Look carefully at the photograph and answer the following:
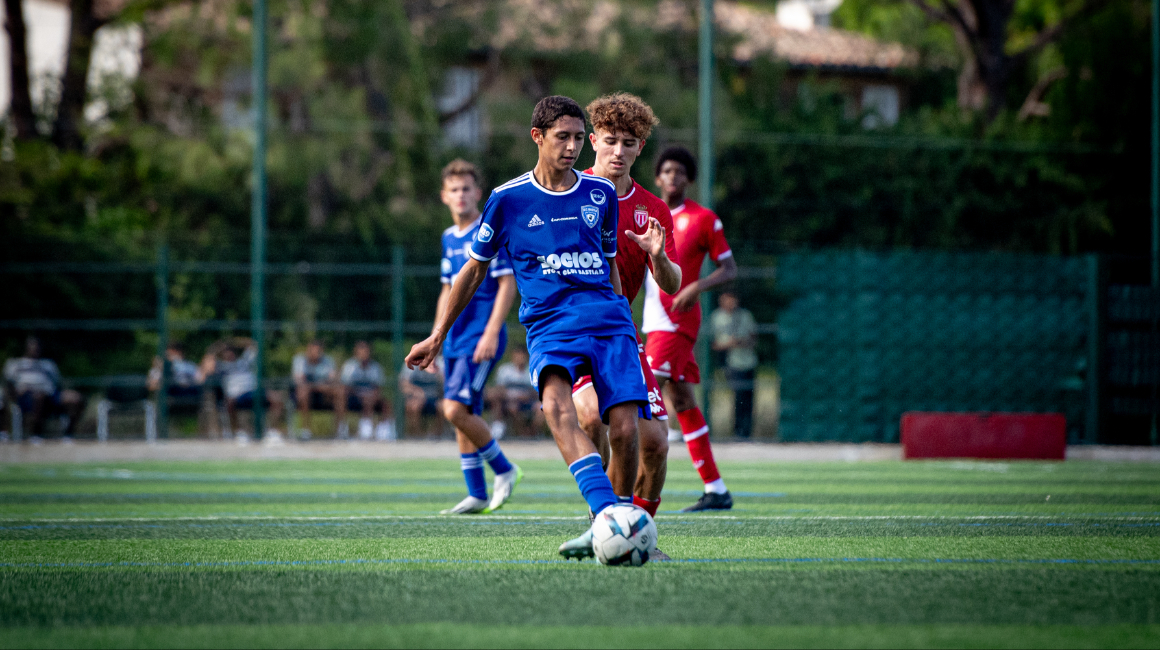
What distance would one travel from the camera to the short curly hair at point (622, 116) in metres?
5.75

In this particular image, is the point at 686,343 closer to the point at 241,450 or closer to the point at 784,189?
the point at 241,450

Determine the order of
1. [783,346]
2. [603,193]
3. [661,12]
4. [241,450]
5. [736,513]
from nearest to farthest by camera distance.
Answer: [603,193], [736,513], [241,450], [783,346], [661,12]

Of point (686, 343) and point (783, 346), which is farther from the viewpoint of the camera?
point (783, 346)

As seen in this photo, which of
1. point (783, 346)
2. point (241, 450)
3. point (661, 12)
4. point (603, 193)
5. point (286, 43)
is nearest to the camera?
point (603, 193)

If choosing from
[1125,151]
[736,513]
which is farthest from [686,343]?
[1125,151]

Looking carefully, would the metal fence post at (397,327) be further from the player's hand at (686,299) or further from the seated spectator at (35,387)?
the player's hand at (686,299)

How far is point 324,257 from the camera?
17641 millimetres

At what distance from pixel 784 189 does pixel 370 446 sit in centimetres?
1010

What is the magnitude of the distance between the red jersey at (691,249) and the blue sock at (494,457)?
1217 mm

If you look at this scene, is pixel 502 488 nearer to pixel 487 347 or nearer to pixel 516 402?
pixel 487 347

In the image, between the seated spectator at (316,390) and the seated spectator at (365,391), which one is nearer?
the seated spectator at (316,390)

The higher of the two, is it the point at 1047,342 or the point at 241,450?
the point at 1047,342

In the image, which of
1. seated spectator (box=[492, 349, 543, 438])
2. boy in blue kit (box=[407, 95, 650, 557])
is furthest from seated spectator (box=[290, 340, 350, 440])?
boy in blue kit (box=[407, 95, 650, 557])

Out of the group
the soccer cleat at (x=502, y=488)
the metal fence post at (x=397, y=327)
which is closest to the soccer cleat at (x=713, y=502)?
the soccer cleat at (x=502, y=488)
